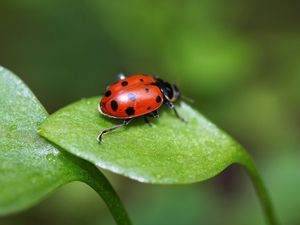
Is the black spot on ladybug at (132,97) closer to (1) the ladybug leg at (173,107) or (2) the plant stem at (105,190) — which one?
(1) the ladybug leg at (173,107)

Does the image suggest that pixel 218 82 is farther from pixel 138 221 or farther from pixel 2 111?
pixel 2 111

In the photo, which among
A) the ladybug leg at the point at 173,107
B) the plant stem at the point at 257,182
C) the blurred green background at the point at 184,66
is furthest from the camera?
the blurred green background at the point at 184,66

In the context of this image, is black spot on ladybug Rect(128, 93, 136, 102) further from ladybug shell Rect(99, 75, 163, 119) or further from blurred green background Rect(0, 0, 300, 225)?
blurred green background Rect(0, 0, 300, 225)

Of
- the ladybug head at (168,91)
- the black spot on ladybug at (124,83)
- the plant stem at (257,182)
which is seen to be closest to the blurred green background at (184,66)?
the ladybug head at (168,91)

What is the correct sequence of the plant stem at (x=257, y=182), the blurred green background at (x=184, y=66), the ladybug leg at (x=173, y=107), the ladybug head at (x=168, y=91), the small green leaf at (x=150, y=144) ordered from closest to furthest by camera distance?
1. the small green leaf at (x=150, y=144)
2. the plant stem at (x=257, y=182)
3. the ladybug leg at (x=173, y=107)
4. the ladybug head at (x=168, y=91)
5. the blurred green background at (x=184, y=66)

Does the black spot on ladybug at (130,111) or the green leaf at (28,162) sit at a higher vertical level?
the green leaf at (28,162)

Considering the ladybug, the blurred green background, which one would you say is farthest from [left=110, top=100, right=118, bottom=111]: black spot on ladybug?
the blurred green background
